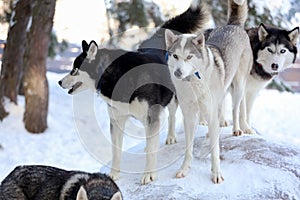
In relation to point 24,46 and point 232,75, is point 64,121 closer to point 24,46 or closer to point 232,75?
point 24,46

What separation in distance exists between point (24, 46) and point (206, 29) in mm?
6964

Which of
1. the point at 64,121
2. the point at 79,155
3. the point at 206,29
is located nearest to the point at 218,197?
the point at 206,29

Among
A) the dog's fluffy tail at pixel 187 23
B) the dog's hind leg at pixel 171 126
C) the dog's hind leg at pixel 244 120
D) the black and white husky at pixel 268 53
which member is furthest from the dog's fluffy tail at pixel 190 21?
the dog's hind leg at pixel 244 120

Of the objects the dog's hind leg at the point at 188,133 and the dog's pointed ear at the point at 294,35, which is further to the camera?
the dog's pointed ear at the point at 294,35

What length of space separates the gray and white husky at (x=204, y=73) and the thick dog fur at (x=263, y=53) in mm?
327

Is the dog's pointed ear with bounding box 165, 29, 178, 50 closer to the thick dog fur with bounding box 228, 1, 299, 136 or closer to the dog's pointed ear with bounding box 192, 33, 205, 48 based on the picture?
the dog's pointed ear with bounding box 192, 33, 205, 48

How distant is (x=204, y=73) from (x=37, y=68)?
25.0 ft

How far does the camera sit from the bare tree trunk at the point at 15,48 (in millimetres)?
11953

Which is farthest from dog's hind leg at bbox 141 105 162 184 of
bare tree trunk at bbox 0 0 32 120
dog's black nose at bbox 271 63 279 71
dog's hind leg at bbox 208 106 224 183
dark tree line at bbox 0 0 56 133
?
bare tree trunk at bbox 0 0 32 120

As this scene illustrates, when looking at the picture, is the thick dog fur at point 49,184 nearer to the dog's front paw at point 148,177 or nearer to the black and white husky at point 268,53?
the dog's front paw at point 148,177

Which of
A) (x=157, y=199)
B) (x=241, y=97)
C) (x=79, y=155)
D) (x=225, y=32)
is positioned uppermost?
(x=225, y=32)

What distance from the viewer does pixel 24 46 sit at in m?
12.0

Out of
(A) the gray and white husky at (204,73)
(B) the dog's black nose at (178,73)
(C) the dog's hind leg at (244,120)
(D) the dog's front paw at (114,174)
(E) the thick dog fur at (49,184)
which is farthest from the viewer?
(C) the dog's hind leg at (244,120)

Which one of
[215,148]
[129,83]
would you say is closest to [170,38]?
[129,83]
